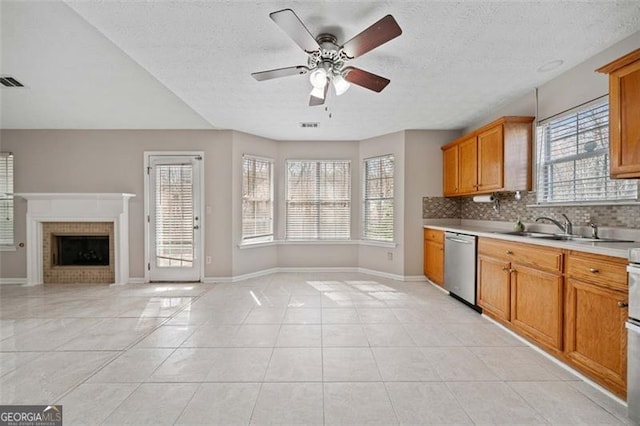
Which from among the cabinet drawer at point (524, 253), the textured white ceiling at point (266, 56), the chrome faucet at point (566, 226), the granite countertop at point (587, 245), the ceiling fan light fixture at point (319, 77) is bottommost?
the cabinet drawer at point (524, 253)

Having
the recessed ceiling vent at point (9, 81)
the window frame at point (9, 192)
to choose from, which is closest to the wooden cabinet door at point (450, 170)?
the recessed ceiling vent at point (9, 81)

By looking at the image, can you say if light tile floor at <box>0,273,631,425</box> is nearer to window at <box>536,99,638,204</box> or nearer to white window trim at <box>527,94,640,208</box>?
white window trim at <box>527,94,640,208</box>

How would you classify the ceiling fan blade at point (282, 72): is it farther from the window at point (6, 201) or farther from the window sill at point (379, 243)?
the window at point (6, 201)

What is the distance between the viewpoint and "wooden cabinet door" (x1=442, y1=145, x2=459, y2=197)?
167 inches

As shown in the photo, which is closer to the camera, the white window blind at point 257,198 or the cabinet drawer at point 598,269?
the cabinet drawer at point 598,269

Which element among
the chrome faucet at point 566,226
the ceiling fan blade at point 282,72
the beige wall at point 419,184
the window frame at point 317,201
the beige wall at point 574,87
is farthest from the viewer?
the window frame at point 317,201

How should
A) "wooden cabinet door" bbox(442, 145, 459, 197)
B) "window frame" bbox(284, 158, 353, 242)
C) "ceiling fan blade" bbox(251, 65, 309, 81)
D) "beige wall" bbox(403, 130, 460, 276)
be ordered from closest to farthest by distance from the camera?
"ceiling fan blade" bbox(251, 65, 309, 81) < "wooden cabinet door" bbox(442, 145, 459, 197) < "beige wall" bbox(403, 130, 460, 276) < "window frame" bbox(284, 158, 353, 242)

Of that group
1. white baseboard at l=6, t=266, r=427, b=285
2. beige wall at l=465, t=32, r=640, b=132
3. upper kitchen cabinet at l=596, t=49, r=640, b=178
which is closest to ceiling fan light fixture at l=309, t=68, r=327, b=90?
upper kitchen cabinet at l=596, t=49, r=640, b=178

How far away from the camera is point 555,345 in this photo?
2180 mm

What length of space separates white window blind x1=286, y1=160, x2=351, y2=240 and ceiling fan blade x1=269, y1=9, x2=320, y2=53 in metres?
3.28

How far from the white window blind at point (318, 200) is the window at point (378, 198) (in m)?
0.34

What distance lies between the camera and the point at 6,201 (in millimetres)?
4629

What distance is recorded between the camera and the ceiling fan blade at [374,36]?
1.66 meters

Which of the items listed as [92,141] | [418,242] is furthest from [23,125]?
[418,242]
